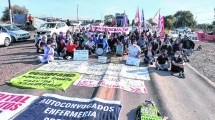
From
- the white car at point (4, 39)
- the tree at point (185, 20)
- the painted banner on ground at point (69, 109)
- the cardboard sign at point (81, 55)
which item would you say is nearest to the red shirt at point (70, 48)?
the cardboard sign at point (81, 55)

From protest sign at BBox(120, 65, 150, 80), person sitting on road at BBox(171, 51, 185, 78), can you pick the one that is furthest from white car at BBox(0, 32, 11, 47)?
person sitting on road at BBox(171, 51, 185, 78)

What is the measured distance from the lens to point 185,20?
87750 mm

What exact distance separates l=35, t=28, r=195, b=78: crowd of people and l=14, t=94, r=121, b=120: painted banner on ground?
17.8ft

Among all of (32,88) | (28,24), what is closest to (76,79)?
(32,88)

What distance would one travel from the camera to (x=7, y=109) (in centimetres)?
612

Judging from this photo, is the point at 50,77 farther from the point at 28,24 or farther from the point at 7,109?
the point at 28,24

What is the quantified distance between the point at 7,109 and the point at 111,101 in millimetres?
3044

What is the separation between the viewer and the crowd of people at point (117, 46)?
11.8 m

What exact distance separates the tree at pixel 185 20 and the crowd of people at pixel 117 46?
72291mm

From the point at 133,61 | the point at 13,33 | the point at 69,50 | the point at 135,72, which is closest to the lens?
the point at 135,72

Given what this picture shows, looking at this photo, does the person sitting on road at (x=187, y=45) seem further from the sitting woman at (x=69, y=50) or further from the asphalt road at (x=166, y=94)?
the sitting woman at (x=69, y=50)

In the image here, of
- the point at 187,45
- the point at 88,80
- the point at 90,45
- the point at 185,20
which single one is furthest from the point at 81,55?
the point at 185,20

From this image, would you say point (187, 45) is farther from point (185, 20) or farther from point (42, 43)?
point (185, 20)

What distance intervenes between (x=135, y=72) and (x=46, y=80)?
434cm
